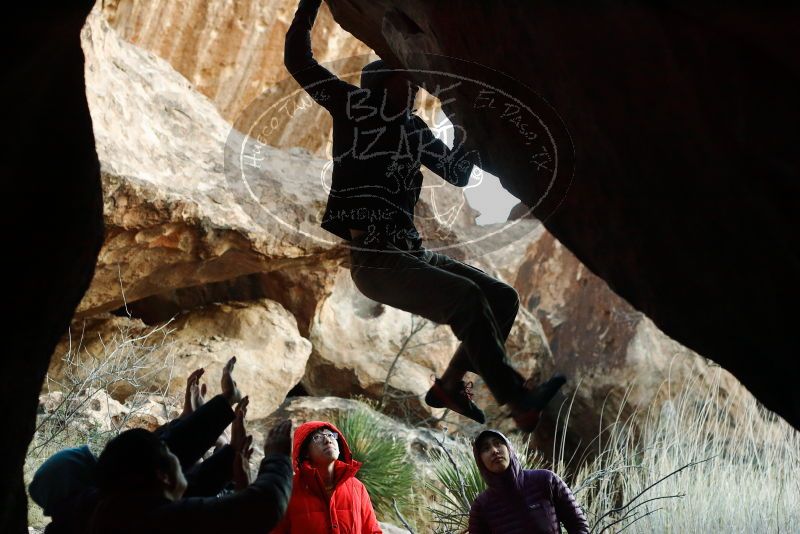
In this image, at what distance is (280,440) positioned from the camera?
2.56m

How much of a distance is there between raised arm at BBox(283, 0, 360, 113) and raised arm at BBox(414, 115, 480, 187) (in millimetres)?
293

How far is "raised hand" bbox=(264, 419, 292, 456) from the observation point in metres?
2.54

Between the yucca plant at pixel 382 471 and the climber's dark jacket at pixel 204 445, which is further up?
the climber's dark jacket at pixel 204 445

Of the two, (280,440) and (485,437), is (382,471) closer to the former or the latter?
(485,437)

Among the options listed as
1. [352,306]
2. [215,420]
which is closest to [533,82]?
[215,420]

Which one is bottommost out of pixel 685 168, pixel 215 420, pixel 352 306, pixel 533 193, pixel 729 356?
pixel 352 306

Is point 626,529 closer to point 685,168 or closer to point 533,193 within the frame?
point 533,193

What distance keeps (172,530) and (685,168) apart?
1.59m

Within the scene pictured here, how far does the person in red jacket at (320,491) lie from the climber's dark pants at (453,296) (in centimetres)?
114

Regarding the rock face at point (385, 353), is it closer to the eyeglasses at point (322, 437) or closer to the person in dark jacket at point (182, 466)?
the eyeglasses at point (322, 437)

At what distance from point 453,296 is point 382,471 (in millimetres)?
4760

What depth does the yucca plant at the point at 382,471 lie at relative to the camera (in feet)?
23.3

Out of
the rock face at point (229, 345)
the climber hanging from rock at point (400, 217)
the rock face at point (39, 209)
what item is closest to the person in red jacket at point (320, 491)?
the climber hanging from rock at point (400, 217)

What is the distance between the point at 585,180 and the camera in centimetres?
252
